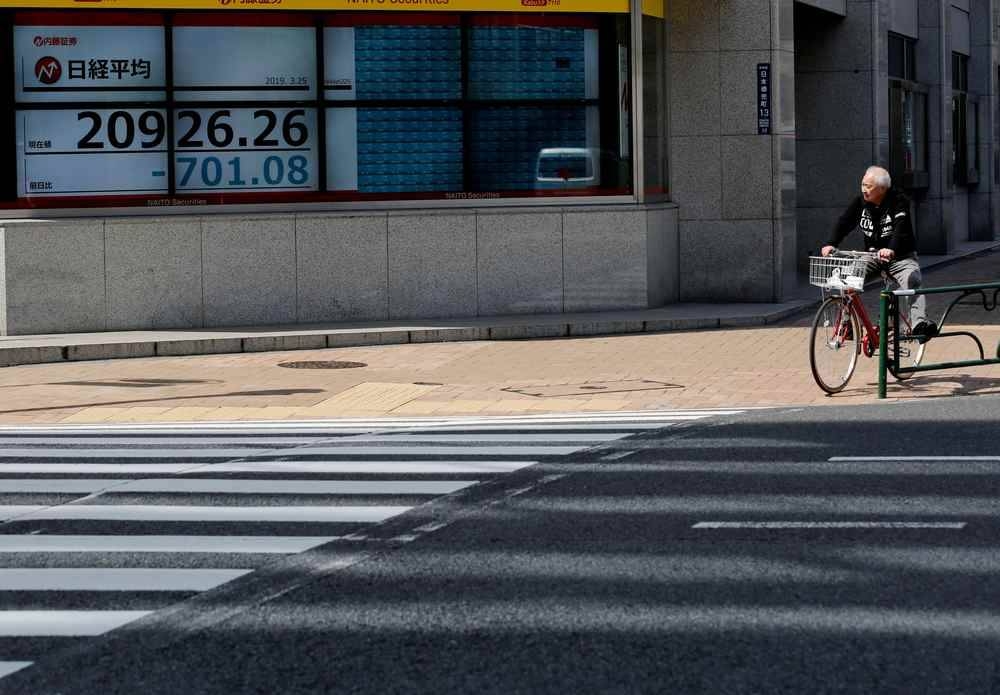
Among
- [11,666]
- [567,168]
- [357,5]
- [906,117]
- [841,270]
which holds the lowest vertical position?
[11,666]

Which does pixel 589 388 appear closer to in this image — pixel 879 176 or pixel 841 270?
pixel 841 270

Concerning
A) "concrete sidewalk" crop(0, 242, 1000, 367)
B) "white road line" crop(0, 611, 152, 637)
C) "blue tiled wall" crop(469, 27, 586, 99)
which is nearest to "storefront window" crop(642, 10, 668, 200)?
"blue tiled wall" crop(469, 27, 586, 99)

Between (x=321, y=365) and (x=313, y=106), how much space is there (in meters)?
3.78

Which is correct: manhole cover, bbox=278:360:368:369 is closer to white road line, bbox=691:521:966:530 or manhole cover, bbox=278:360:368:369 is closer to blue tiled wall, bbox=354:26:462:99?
blue tiled wall, bbox=354:26:462:99

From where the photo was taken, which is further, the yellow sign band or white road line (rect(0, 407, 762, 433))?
the yellow sign band

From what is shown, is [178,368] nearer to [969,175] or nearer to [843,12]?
[843,12]

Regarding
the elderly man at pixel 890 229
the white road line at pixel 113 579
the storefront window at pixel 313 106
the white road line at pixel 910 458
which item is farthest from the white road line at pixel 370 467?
the storefront window at pixel 313 106

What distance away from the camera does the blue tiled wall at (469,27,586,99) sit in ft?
64.6

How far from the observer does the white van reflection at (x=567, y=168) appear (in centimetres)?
1989

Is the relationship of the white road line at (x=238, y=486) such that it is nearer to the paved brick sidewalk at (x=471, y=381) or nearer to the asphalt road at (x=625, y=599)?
the asphalt road at (x=625, y=599)

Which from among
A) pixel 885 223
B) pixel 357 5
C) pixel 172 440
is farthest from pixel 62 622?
pixel 357 5

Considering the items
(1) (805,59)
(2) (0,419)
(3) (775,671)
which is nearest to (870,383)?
(2) (0,419)

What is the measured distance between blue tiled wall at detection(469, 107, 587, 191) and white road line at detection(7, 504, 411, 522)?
36.8 feet

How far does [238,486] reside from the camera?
377 inches
